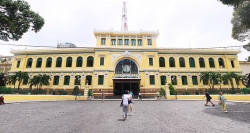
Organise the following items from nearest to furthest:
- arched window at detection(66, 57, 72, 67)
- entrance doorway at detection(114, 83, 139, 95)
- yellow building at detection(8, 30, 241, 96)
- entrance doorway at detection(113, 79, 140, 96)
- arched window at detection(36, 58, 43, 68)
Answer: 1. yellow building at detection(8, 30, 241, 96)
2. entrance doorway at detection(113, 79, 140, 96)
3. entrance doorway at detection(114, 83, 139, 95)
4. arched window at detection(66, 57, 72, 67)
5. arched window at detection(36, 58, 43, 68)

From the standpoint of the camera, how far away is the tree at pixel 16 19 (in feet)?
30.4

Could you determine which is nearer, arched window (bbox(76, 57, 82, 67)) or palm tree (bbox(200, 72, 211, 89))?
palm tree (bbox(200, 72, 211, 89))

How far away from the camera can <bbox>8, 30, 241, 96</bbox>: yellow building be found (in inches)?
1123

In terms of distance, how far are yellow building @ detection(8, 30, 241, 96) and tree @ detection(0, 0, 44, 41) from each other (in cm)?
1773

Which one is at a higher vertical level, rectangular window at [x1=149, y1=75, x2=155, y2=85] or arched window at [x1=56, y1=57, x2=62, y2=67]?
arched window at [x1=56, y1=57, x2=62, y2=67]

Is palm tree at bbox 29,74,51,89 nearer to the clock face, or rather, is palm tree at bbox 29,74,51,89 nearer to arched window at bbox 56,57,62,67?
arched window at bbox 56,57,62,67

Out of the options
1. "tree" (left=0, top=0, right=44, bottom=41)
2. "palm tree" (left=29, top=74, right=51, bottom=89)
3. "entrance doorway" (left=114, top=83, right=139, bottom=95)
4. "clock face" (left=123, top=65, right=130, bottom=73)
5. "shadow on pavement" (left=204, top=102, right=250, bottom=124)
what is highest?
"tree" (left=0, top=0, right=44, bottom=41)

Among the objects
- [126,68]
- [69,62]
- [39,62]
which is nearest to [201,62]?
[126,68]

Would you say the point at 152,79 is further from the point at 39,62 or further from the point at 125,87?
the point at 39,62

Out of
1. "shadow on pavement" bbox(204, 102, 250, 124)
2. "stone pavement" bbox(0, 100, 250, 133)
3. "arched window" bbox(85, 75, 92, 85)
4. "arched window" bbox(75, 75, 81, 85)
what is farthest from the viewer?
"arched window" bbox(85, 75, 92, 85)

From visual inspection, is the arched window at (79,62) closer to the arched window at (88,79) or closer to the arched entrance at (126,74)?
the arched window at (88,79)

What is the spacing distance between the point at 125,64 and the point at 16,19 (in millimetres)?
21672

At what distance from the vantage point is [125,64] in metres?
29.8

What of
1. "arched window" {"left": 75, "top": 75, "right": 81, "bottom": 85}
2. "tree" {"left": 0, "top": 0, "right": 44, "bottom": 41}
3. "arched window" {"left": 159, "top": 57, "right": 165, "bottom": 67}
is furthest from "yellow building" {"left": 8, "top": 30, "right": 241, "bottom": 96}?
"tree" {"left": 0, "top": 0, "right": 44, "bottom": 41}
